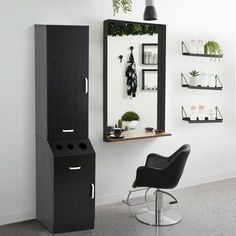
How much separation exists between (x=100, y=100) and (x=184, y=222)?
1.56 meters

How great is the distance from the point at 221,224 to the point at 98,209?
4.27 ft

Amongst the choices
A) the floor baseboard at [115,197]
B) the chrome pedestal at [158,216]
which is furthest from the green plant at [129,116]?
the chrome pedestal at [158,216]

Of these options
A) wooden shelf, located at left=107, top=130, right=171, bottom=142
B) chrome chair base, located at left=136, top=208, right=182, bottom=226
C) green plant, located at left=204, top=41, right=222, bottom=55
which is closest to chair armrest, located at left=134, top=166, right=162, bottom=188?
chrome chair base, located at left=136, top=208, right=182, bottom=226

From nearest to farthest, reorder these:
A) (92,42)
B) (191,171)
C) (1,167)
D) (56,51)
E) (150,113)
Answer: (56,51)
(1,167)
(92,42)
(150,113)
(191,171)

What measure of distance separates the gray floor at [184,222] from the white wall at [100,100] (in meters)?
0.23

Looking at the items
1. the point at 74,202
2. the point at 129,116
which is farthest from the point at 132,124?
the point at 74,202

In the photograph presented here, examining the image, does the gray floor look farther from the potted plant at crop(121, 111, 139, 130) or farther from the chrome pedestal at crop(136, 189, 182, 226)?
the potted plant at crop(121, 111, 139, 130)

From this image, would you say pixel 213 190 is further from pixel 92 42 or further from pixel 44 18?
pixel 44 18

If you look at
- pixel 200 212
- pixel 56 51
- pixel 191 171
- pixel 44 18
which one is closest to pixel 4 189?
pixel 56 51

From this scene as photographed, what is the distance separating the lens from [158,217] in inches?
161

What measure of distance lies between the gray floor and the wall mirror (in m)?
0.81

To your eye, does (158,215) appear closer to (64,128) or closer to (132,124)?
(132,124)

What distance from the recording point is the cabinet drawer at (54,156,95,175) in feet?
12.0

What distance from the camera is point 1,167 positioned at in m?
3.91
